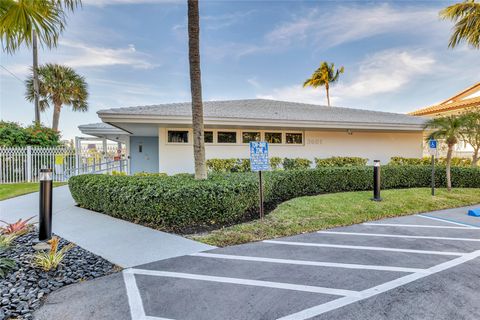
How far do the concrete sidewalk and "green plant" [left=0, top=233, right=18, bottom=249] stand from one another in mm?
702

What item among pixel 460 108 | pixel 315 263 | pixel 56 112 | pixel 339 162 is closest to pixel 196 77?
pixel 315 263

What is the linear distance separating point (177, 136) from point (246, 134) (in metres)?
3.02

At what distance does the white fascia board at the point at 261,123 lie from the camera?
850cm

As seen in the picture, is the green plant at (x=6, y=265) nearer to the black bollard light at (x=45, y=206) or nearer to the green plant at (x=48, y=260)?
the green plant at (x=48, y=260)

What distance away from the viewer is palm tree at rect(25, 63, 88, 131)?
65.9 feet

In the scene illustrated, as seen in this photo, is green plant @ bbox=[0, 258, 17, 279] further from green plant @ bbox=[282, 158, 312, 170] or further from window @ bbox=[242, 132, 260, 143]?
green plant @ bbox=[282, 158, 312, 170]

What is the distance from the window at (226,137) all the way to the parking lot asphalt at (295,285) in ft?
22.5

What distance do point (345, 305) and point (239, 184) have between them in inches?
138

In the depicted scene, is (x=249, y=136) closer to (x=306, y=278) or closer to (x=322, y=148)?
(x=322, y=148)

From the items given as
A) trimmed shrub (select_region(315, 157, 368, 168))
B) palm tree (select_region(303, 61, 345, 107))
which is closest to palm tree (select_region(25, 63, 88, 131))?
trimmed shrub (select_region(315, 157, 368, 168))

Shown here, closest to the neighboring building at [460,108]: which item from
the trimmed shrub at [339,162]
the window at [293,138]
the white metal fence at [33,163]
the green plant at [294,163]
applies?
the trimmed shrub at [339,162]

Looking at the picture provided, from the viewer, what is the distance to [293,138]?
11.8 m

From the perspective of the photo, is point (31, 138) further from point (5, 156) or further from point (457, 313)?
point (457, 313)

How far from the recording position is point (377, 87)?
1620cm
